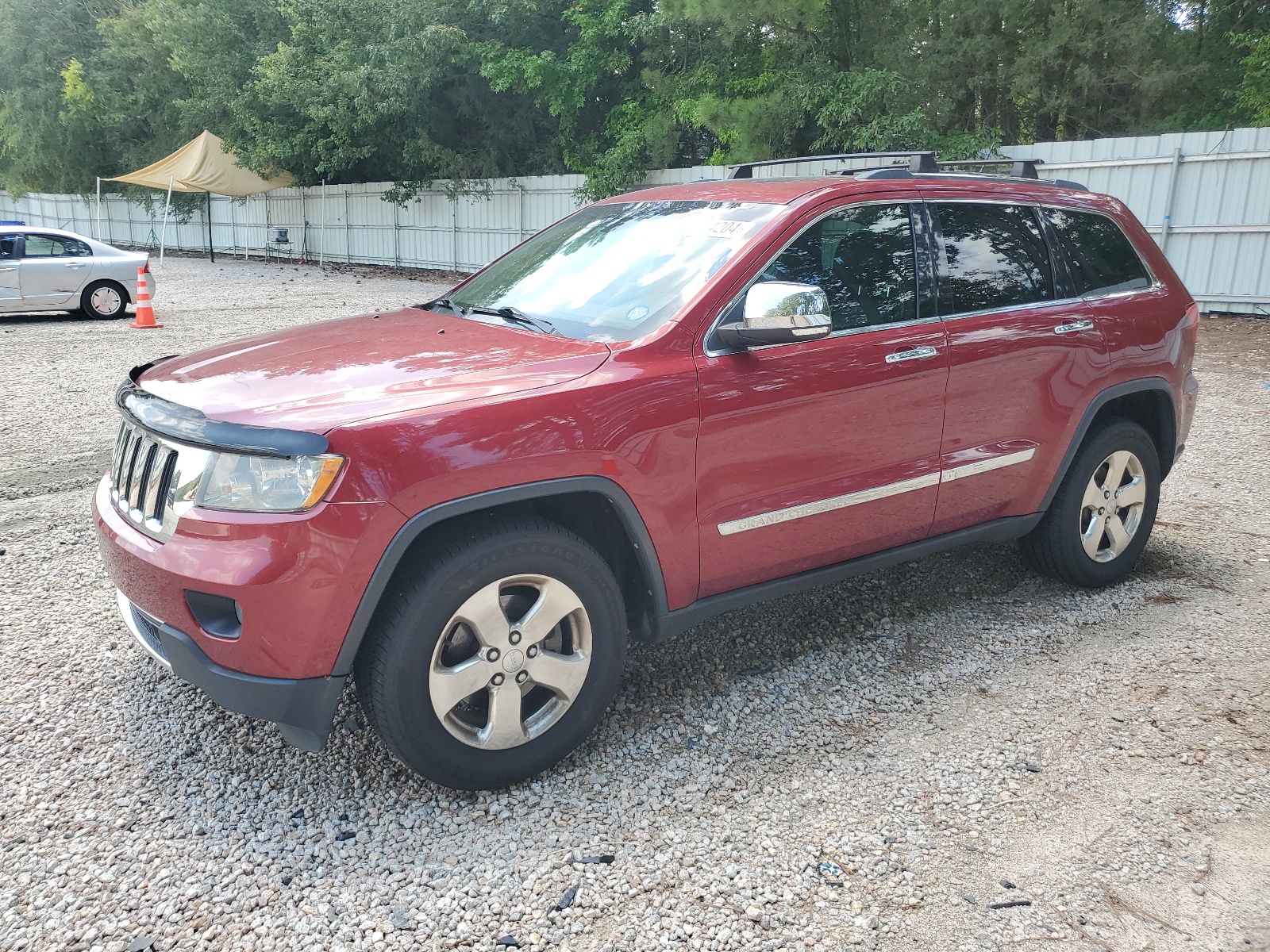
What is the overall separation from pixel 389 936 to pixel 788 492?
184cm

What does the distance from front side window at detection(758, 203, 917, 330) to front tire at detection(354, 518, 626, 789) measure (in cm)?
129

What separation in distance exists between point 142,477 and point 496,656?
1187 millimetres

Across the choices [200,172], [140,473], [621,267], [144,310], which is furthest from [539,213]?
[140,473]

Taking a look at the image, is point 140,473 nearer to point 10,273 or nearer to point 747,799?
point 747,799

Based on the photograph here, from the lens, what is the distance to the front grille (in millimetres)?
2910

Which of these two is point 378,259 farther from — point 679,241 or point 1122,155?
point 679,241

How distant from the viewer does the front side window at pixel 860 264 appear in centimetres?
363

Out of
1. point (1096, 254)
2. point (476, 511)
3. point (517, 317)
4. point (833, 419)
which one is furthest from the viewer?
point (1096, 254)

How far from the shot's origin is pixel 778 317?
10.4 ft

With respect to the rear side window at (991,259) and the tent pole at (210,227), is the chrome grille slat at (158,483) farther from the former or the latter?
the tent pole at (210,227)

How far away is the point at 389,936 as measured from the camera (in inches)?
100

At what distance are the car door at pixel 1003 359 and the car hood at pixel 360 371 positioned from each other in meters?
1.55

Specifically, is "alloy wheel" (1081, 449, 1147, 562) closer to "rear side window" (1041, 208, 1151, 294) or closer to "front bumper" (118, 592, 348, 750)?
"rear side window" (1041, 208, 1151, 294)

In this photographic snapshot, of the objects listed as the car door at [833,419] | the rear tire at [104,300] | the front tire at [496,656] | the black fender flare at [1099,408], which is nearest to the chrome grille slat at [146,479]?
the front tire at [496,656]
